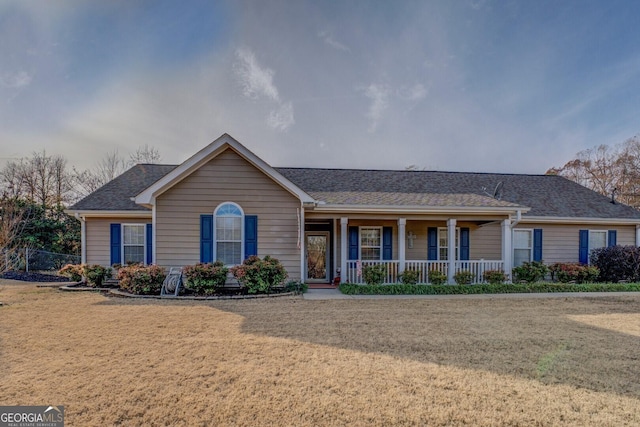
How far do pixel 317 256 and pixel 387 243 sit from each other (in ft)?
9.63

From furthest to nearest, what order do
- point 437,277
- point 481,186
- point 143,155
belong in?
1. point 143,155
2. point 481,186
3. point 437,277

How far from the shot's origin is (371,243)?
11.9 metres

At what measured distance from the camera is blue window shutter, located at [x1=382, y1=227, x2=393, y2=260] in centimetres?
1172

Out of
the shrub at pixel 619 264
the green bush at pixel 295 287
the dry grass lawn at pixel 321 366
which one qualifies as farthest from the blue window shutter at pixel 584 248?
the green bush at pixel 295 287

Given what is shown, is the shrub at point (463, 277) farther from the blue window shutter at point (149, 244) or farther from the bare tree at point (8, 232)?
the bare tree at point (8, 232)

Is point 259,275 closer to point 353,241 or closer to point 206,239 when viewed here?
point 206,239

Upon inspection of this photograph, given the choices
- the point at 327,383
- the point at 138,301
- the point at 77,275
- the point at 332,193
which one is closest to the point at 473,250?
the point at 332,193

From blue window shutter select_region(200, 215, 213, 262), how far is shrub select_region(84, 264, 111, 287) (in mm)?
3752

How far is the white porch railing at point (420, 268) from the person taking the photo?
10.4 m

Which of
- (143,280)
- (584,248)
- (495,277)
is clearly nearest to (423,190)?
(495,277)

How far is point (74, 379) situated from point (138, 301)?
5141 millimetres

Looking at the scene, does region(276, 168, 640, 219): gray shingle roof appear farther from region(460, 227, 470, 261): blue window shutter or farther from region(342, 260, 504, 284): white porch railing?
region(342, 260, 504, 284): white porch railing

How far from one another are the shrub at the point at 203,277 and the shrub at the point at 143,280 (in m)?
0.77

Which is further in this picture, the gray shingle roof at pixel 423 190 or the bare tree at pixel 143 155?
the bare tree at pixel 143 155
